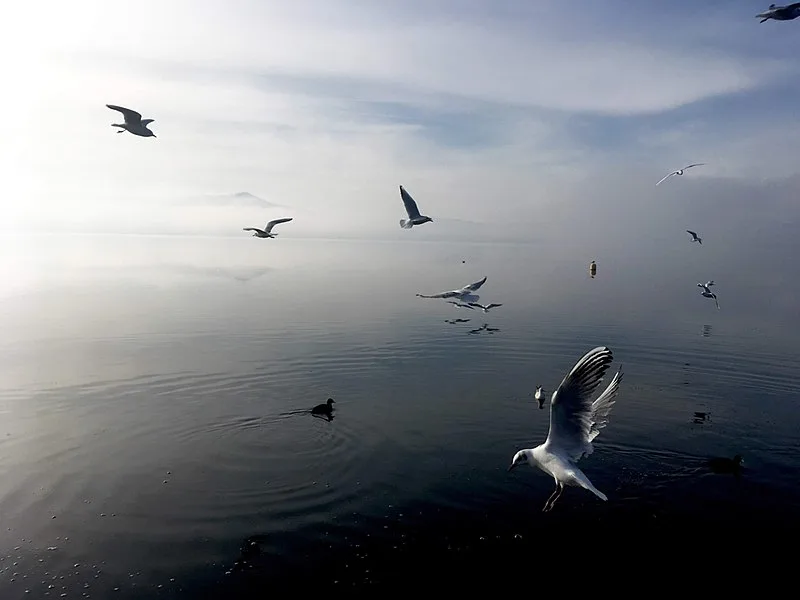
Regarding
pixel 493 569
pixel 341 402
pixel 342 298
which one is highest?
pixel 342 298

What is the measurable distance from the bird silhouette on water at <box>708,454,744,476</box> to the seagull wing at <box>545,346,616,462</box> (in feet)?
24.9

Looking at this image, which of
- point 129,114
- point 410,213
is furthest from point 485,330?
point 129,114

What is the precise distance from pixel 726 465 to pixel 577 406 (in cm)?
941

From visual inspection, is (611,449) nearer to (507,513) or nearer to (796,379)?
(507,513)

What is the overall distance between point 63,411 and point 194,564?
1510cm

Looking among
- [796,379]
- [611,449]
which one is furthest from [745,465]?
[796,379]

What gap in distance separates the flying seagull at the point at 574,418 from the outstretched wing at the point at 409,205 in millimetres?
13838

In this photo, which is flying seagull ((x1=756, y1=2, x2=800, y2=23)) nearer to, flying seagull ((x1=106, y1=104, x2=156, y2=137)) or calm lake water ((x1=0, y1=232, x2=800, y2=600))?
calm lake water ((x1=0, y1=232, x2=800, y2=600))

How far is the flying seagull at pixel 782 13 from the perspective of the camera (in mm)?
19891

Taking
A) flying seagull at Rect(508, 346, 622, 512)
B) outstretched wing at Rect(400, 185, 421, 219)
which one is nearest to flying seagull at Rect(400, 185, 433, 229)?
outstretched wing at Rect(400, 185, 421, 219)

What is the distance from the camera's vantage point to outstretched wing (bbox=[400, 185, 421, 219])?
25.8m

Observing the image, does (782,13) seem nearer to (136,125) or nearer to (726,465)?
(726,465)

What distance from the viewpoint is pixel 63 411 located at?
25.5m

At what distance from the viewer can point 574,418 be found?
45.2 feet
